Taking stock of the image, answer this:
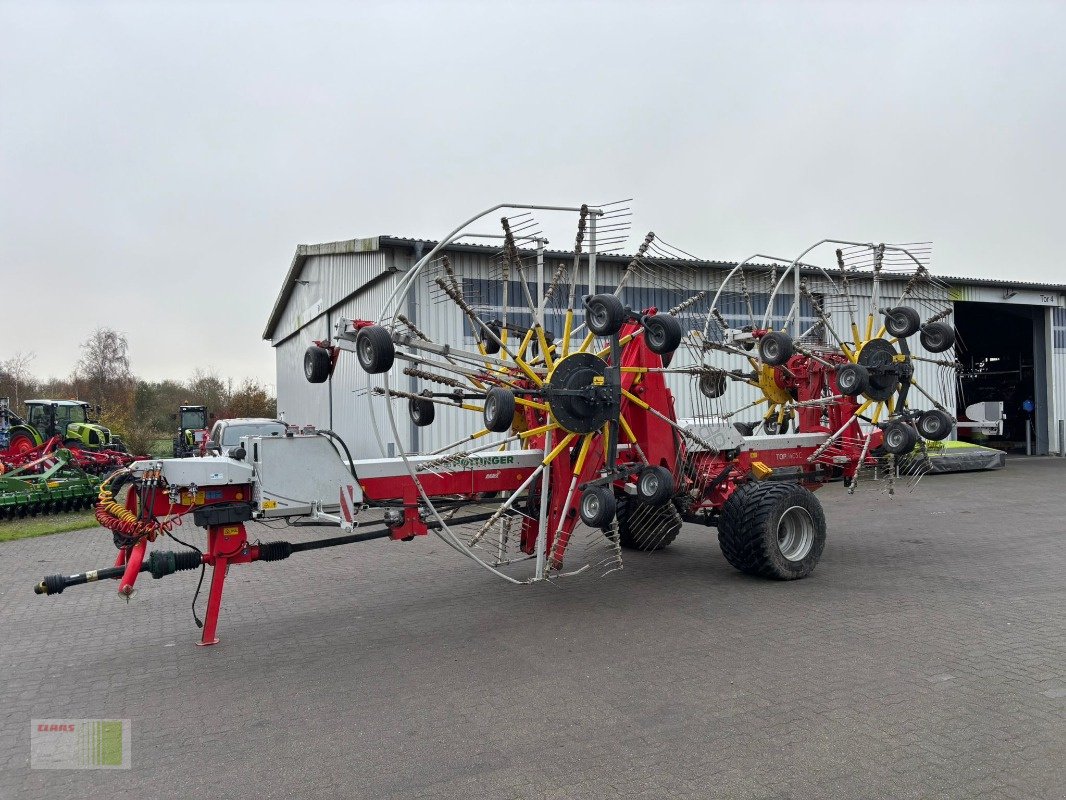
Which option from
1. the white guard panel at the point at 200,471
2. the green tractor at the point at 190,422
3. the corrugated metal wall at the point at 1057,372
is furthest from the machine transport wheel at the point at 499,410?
the corrugated metal wall at the point at 1057,372

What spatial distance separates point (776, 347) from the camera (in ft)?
29.1

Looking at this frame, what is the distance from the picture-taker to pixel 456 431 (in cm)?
1599

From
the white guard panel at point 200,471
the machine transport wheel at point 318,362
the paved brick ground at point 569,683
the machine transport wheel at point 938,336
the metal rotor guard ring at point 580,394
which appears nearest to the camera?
the paved brick ground at point 569,683

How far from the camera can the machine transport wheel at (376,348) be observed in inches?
230

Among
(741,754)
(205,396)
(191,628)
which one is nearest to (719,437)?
(741,754)

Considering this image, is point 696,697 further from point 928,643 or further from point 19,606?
point 19,606

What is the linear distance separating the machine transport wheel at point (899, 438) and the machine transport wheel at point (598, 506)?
162 inches

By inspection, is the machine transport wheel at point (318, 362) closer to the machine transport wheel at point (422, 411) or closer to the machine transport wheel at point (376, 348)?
the machine transport wheel at point (376, 348)

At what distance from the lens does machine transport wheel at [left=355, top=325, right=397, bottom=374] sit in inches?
230

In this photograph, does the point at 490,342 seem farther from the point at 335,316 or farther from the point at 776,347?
the point at 335,316

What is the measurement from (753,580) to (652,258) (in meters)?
3.52

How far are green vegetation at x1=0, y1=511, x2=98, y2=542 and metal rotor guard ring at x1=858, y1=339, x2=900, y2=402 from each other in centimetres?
1310

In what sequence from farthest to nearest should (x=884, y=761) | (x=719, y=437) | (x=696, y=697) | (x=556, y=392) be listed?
(x=719, y=437) < (x=556, y=392) < (x=696, y=697) < (x=884, y=761)

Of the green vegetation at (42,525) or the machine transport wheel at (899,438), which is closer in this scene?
the machine transport wheel at (899,438)
